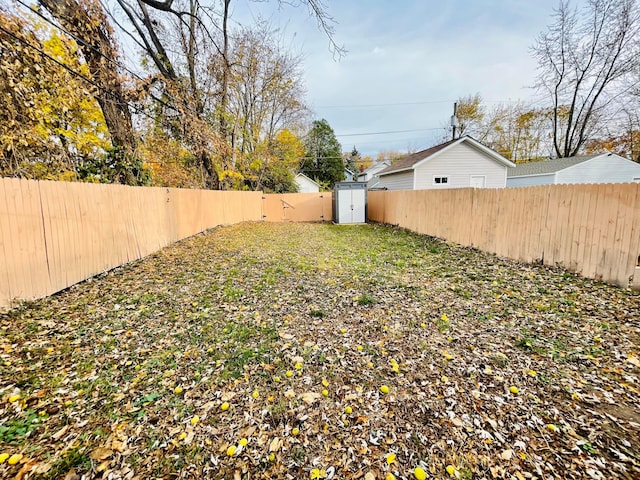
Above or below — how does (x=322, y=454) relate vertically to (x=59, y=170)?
below

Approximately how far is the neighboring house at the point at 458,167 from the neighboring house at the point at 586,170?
3928 mm

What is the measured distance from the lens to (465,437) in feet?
5.52

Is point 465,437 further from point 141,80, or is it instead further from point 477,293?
point 141,80

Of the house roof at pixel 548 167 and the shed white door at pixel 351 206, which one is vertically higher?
the house roof at pixel 548 167

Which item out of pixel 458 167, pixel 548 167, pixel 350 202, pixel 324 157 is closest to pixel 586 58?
pixel 548 167

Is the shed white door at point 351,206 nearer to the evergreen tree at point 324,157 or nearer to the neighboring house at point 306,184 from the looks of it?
the evergreen tree at point 324,157

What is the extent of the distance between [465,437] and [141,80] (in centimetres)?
956

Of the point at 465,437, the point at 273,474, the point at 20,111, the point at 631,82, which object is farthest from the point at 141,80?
the point at 631,82

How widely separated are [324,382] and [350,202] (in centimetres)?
1175

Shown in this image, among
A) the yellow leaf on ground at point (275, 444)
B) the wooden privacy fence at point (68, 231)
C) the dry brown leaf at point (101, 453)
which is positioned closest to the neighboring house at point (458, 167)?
the wooden privacy fence at point (68, 231)

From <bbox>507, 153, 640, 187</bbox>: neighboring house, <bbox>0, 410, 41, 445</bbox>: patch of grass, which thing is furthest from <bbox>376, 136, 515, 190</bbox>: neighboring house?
<bbox>0, 410, 41, 445</bbox>: patch of grass

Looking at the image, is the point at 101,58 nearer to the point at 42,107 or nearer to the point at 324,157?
the point at 42,107

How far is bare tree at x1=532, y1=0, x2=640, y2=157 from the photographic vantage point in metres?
12.9

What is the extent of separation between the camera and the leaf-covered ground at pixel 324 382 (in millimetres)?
1562
